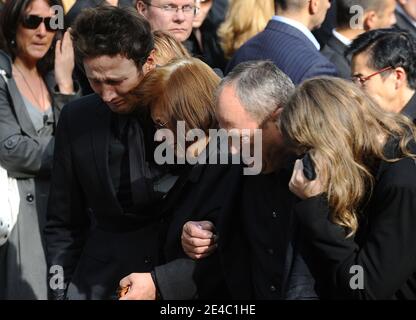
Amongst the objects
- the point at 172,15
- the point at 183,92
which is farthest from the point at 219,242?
the point at 172,15

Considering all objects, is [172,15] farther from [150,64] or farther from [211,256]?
[211,256]

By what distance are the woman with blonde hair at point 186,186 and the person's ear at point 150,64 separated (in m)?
0.22

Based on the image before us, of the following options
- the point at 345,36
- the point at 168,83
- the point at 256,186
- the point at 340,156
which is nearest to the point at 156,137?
the point at 168,83

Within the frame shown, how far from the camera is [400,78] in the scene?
15.2 feet

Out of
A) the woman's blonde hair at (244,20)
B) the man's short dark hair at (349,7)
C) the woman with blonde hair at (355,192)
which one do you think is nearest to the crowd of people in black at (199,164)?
the woman with blonde hair at (355,192)

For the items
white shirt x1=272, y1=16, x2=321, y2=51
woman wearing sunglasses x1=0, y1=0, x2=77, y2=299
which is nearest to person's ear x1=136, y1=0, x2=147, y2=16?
woman wearing sunglasses x1=0, y1=0, x2=77, y2=299

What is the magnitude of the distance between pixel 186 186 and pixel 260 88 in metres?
0.59

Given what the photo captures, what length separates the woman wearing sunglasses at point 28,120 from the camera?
17.6 feet

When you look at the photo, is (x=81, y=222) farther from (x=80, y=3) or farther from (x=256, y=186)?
(x=80, y=3)

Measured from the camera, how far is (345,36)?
5.91 meters

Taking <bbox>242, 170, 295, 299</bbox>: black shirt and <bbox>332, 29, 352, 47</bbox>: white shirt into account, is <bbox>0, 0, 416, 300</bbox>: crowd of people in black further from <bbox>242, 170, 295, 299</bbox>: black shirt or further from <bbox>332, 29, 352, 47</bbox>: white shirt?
<bbox>332, 29, 352, 47</bbox>: white shirt

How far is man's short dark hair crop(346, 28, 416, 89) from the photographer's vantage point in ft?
15.2

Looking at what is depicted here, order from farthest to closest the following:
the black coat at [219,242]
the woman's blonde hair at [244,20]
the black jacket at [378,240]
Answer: the woman's blonde hair at [244,20] < the black coat at [219,242] < the black jacket at [378,240]

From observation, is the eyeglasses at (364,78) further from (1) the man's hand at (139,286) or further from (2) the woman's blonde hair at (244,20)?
(2) the woman's blonde hair at (244,20)
